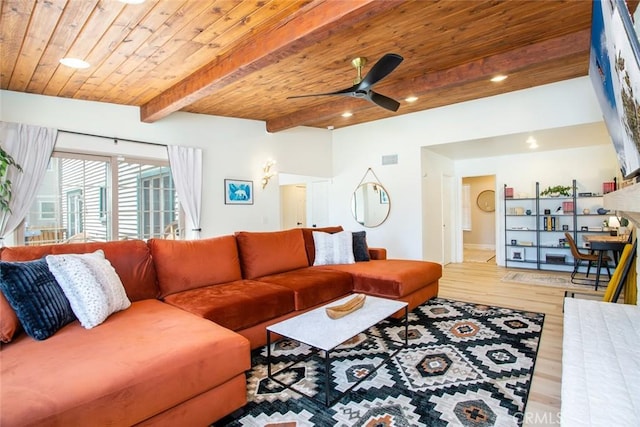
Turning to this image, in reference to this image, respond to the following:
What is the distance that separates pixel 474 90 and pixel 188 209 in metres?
4.28

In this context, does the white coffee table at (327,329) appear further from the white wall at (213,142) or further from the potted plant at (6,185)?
the potted plant at (6,185)

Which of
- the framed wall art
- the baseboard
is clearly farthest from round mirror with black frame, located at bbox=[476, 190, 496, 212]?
the framed wall art

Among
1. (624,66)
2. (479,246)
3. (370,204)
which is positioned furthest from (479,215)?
(624,66)

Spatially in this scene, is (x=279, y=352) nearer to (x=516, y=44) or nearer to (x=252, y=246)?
(x=252, y=246)

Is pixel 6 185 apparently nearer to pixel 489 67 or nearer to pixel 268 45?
pixel 268 45

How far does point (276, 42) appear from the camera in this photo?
2395 millimetres

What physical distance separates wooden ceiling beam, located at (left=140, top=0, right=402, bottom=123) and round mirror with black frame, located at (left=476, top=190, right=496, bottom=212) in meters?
7.69

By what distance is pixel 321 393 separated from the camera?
6.66 ft

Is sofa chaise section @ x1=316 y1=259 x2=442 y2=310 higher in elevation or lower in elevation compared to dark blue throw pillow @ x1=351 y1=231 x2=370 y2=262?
lower

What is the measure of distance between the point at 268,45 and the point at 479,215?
8.00m

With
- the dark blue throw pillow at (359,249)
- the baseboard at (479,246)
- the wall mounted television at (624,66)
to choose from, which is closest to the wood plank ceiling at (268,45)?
the wall mounted television at (624,66)

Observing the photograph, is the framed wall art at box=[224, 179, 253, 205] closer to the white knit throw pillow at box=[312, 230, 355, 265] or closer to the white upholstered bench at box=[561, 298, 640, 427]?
the white knit throw pillow at box=[312, 230, 355, 265]

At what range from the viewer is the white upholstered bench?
0.84m

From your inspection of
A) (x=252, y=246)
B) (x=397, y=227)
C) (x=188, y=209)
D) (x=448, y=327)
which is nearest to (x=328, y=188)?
(x=397, y=227)
